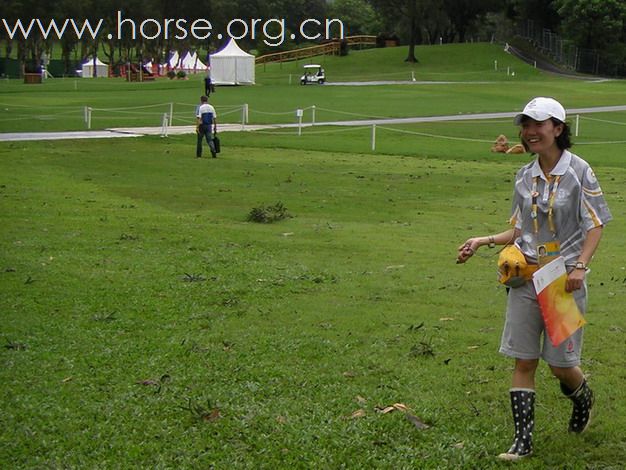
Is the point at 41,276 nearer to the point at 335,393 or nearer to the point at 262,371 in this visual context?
the point at 262,371

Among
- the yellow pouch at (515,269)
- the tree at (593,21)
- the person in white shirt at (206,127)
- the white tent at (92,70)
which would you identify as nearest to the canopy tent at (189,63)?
the white tent at (92,70)

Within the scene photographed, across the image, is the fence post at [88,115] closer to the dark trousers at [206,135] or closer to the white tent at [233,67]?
the dark trousers at [206,135]

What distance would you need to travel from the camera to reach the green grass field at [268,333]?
6102mm

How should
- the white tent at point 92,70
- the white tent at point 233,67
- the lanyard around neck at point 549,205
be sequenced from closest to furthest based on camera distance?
1. the lanyard around neck at point 549,205
2. the white tent at point 233,67
3. the white tent at point 92,70

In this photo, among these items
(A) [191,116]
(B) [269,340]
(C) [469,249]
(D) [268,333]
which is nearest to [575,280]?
(C) [469,249]

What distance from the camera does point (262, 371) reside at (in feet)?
24.7

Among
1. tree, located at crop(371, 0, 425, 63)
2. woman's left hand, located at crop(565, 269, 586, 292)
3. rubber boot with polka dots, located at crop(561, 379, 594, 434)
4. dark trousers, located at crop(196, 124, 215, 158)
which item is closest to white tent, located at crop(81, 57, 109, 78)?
tree, located at crop(371, 0, 425, 63)

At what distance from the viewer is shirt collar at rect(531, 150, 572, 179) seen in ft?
19.0

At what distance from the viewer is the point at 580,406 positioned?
241 inches

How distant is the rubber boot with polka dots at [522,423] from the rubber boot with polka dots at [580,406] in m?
0.32

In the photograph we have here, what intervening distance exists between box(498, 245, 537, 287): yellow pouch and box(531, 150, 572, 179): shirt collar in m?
0.44

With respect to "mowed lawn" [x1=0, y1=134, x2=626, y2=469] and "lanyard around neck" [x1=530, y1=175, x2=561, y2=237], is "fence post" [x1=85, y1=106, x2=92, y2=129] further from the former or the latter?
"lanyard around neck" [x1=530, y1=175, x2=561, y2=237]

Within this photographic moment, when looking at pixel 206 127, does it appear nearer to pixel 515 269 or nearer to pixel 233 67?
pixel 515 269

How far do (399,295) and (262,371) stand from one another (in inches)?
125
